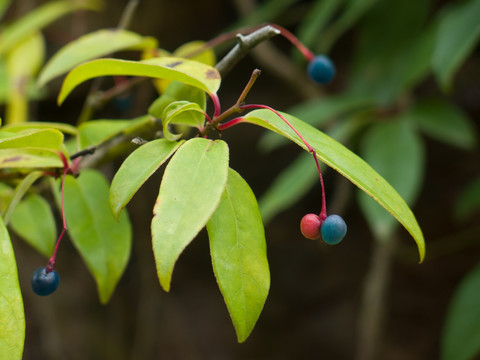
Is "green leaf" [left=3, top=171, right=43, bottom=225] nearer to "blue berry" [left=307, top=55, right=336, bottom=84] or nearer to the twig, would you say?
the twig

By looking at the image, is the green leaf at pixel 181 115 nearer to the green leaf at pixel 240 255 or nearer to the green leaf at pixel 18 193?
the green leaf at pixel 240 255

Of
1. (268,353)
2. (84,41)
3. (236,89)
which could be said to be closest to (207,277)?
(268,353)

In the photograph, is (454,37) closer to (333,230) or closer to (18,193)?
(333,230)

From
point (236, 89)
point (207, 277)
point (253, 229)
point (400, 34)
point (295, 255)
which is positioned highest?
point (253, 229)

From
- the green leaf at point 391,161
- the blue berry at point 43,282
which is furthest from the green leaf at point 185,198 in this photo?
the green leaf at point 391,161

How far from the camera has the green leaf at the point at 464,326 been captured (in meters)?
1.11

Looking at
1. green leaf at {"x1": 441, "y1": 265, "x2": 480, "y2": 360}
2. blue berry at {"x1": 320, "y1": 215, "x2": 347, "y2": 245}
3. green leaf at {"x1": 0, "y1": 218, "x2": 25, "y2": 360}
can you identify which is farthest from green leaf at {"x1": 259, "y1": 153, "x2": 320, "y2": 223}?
green leaf at {"x1": 0, "y1": 218, "x2": 25, "y2": 360}

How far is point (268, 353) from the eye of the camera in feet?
6.69

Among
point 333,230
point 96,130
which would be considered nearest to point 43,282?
point 96,130

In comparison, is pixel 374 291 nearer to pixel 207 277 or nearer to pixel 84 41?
pixel 207 277

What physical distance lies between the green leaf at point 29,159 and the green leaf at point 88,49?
0.49ft

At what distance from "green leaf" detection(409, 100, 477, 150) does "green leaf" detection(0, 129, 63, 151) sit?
3.40 feet

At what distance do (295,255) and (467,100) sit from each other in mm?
846

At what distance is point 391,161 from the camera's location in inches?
47.5
